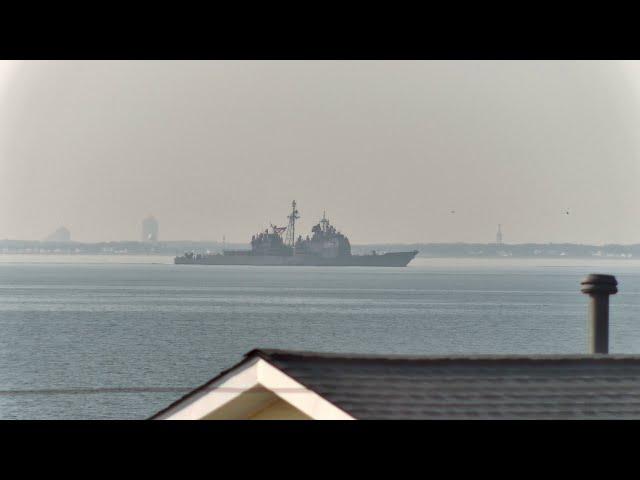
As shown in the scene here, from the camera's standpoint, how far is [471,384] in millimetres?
4496

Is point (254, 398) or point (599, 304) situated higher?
point (599, 304)

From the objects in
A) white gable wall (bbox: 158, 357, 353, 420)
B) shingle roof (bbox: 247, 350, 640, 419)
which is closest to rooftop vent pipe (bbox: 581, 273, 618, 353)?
shingle roof (bbox: 247, 350, 640, 419)

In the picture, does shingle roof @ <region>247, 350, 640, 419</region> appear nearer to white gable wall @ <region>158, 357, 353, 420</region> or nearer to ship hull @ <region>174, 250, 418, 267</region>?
white gable wall @ <region>158, 357, 353, 420</region>

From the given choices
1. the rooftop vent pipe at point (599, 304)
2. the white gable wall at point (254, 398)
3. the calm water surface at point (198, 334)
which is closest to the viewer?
the white gable wall at point (254, 398)

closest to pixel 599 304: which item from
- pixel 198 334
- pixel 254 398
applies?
pixel 254 398

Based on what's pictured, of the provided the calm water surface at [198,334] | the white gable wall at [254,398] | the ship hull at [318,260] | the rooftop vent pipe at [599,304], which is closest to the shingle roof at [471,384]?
the white gable wall at [254,398]

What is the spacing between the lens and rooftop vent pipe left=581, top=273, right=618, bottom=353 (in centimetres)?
727

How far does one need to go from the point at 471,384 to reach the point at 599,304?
306 centimetres

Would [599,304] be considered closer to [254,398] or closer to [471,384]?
→ [471,384]

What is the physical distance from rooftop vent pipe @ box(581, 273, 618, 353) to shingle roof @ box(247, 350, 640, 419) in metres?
2.39

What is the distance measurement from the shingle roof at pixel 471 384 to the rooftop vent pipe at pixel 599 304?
94.3 inches

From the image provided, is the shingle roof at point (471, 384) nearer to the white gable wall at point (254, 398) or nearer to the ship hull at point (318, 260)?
the white gable wall at point (254, 398)

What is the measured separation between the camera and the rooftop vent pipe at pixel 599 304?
727 cm
